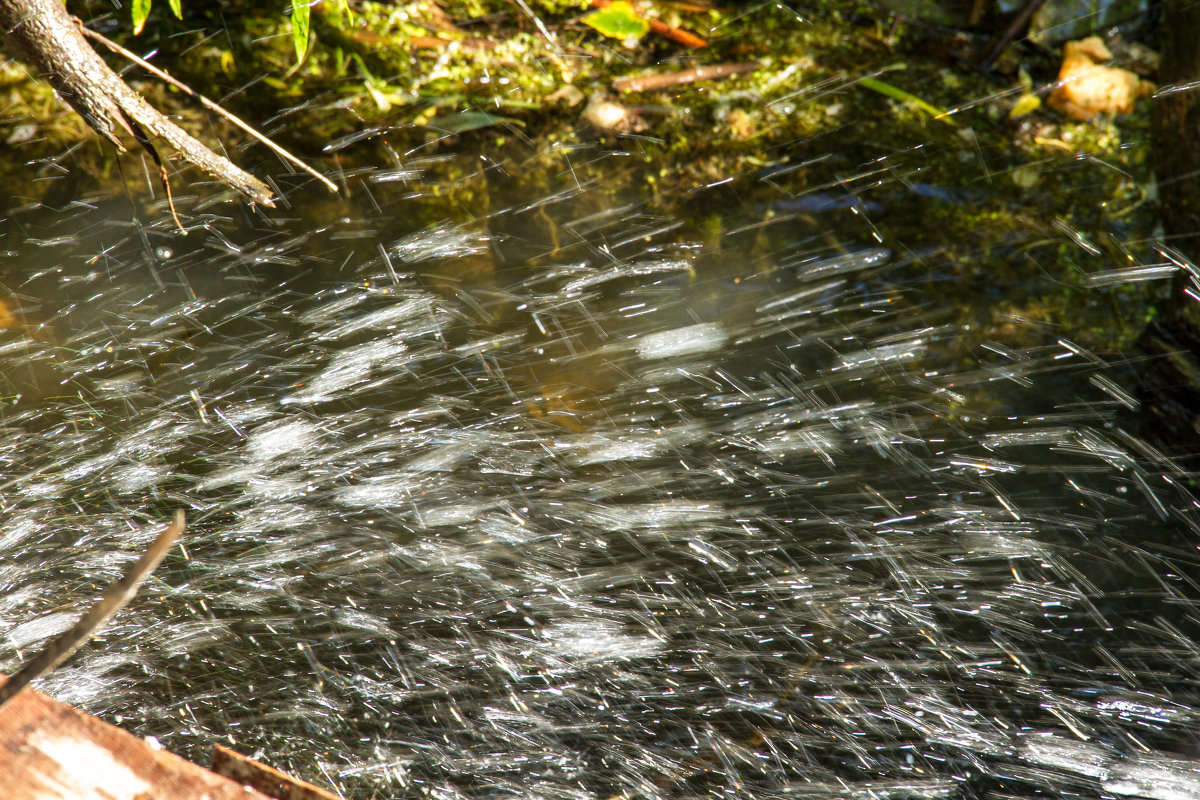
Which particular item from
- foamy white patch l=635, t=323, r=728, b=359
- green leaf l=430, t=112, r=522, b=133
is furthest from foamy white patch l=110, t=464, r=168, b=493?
green leaf l=430, t=112, r=522, b=133

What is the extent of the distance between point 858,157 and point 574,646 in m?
2.48

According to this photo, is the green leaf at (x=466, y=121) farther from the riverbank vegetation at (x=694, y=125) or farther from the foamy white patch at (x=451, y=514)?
the foamy white patch at (x=451, y=514)

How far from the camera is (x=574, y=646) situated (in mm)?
2268

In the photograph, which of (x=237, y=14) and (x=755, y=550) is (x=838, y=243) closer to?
(x=755, y=550)

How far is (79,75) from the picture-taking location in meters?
1.94

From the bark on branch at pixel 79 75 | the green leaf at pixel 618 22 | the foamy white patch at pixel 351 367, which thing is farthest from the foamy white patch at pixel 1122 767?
the green leaf at pixel 618 22

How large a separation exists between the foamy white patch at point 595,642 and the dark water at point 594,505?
11 millimetres

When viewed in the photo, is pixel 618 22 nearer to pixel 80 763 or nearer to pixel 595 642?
pixel 595 642

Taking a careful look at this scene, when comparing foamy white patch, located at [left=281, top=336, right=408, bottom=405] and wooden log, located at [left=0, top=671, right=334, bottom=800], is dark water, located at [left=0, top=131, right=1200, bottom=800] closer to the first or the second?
foamy white patch, located at [left=281, top=336, right=408, bottom=405]

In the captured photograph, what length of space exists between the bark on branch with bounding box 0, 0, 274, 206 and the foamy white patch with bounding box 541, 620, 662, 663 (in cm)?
150

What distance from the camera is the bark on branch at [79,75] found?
1.90 m

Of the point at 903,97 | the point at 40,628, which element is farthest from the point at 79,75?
the point at 903,97

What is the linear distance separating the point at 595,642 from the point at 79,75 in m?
1.89

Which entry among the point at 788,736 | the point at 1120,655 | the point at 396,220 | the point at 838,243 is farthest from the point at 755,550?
the point at 396,220
